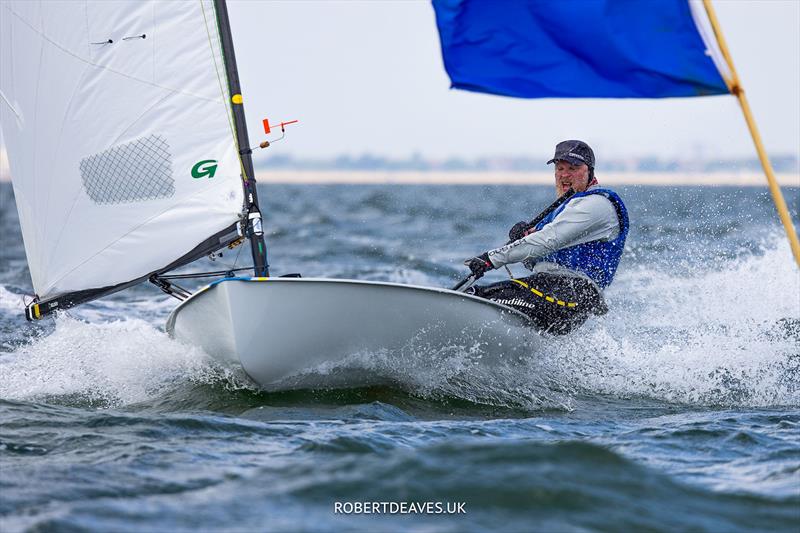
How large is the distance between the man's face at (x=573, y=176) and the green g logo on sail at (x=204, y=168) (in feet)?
6.83

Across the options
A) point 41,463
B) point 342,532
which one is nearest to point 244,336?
point 41,463

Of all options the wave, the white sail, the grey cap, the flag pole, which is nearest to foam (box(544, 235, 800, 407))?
the wave

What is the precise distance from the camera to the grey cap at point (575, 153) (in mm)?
6027

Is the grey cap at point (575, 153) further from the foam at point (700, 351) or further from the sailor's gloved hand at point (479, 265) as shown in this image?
the foam at point (700, 351)

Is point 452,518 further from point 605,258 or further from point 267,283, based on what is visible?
point 605,258

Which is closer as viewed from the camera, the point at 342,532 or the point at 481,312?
the point at 342,532

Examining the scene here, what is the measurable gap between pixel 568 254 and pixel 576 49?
196cm

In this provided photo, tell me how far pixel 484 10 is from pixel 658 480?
2.08m

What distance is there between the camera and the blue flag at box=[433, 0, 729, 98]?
416 cm

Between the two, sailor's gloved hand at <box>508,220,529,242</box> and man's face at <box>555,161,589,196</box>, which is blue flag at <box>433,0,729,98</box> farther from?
sailor's gloved hand at <box>508,220,529,242</box>

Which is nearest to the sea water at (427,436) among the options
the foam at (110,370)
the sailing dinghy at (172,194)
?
the foam at (110,370)

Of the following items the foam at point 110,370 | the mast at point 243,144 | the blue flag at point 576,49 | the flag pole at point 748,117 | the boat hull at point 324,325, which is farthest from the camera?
the foam at point 110,370

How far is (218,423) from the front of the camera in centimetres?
484

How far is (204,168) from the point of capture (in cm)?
558
